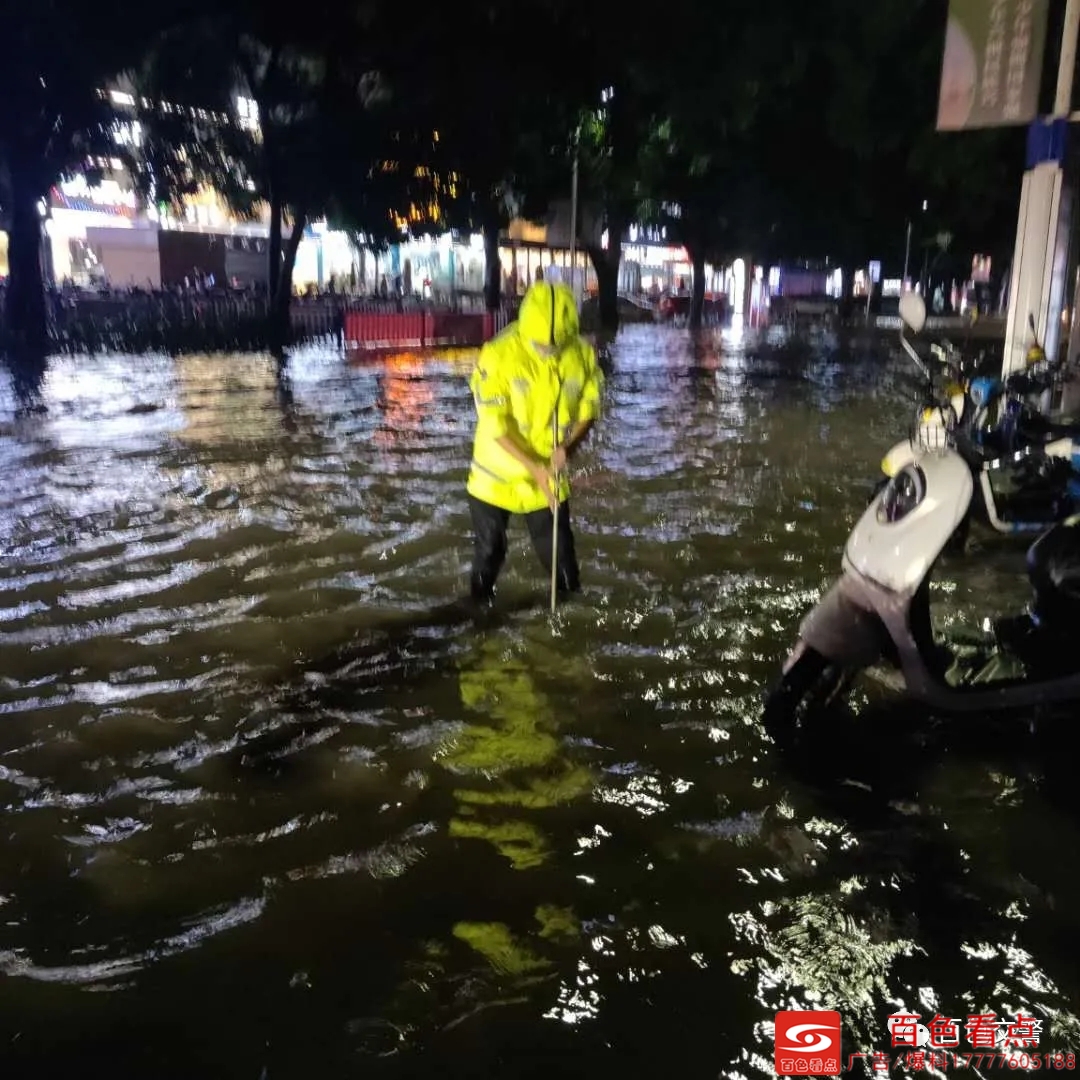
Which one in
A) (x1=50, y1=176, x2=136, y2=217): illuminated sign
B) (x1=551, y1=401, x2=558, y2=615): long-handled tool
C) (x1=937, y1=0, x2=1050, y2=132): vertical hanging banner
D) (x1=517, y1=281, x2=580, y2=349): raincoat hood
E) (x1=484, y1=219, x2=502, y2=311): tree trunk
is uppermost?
(x1=50, y1=176, x2=136, y2=217): illuminated sign

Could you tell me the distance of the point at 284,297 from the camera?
2572 centimetres

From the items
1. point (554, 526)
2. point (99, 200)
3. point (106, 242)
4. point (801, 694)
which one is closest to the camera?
point (801, 694)

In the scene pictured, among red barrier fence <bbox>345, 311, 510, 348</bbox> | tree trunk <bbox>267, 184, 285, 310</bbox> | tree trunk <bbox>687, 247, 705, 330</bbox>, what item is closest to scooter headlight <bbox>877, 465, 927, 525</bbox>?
red barrier fence <bbox>345, 311, 510, 348</bbox>

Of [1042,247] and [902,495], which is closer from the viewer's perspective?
[902,495]

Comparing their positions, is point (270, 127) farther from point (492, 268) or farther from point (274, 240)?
point (492, 268)

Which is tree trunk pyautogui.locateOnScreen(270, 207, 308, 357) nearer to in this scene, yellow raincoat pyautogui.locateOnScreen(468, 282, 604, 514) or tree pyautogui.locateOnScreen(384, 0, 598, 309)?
tree pyautogui.locateOnScreen(384, 0, 598, 309)

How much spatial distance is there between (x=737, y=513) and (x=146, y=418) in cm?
784

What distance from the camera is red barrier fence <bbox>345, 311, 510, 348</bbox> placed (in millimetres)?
23141

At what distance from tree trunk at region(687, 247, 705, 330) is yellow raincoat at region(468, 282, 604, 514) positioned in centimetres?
3010

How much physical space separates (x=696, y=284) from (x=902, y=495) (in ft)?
108

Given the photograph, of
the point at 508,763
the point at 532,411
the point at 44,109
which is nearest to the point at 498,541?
the point at 532,411

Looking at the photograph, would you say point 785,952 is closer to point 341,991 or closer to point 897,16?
point 341,991

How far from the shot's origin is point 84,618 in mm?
5555

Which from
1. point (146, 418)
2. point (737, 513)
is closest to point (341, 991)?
point (737, 513)
